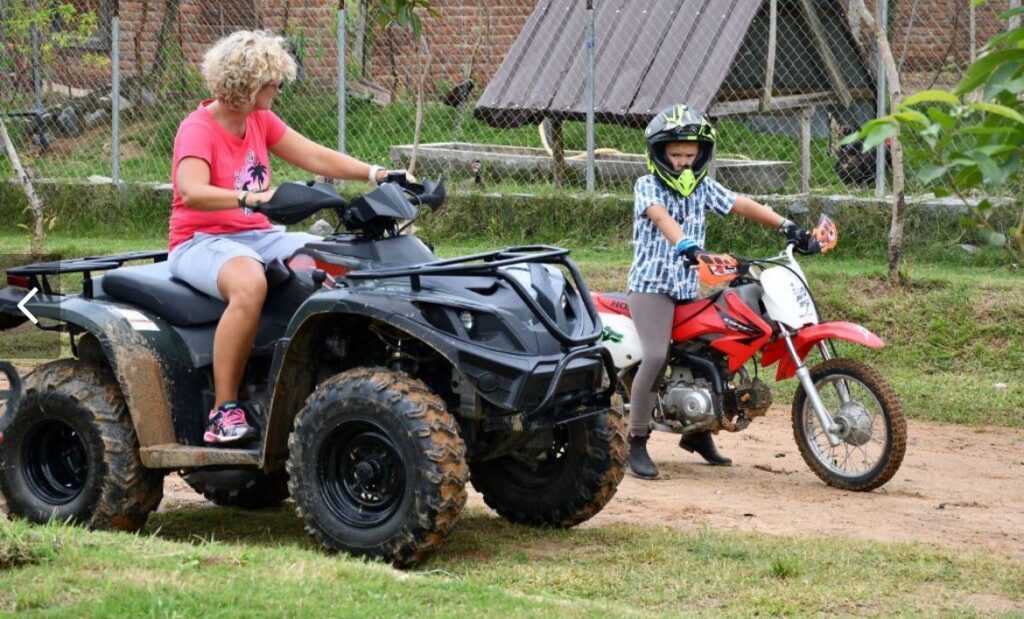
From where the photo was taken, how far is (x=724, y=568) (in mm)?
6473

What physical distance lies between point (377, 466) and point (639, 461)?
2603mm

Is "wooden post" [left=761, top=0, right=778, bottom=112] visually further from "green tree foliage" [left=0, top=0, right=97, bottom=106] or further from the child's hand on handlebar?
"green tree foliage" [left=0, top=0, right=97, bottom=106]

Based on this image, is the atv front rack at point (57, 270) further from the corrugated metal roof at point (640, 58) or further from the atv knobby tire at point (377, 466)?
the corrugated metal roof at point (640, 58)

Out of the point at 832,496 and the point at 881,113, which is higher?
the point at 881,113

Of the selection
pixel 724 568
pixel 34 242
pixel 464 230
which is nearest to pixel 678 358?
pixel 724 568

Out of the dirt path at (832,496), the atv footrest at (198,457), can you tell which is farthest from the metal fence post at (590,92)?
the atv footrest at (198,457)

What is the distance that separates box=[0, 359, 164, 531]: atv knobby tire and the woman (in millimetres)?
375

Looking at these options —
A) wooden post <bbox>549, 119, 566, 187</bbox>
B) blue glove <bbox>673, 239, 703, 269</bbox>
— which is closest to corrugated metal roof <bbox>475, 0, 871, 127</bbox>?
wooden post <bbox>549, 119, 566, 187</bbox>

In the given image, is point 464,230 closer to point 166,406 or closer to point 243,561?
point 166,406

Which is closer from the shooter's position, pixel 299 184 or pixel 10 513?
pixel 299 184

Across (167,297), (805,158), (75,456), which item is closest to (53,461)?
(75,456)

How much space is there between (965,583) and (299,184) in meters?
2.86

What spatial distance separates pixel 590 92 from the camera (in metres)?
15.2

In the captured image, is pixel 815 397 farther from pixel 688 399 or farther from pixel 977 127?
pixel 977 127
